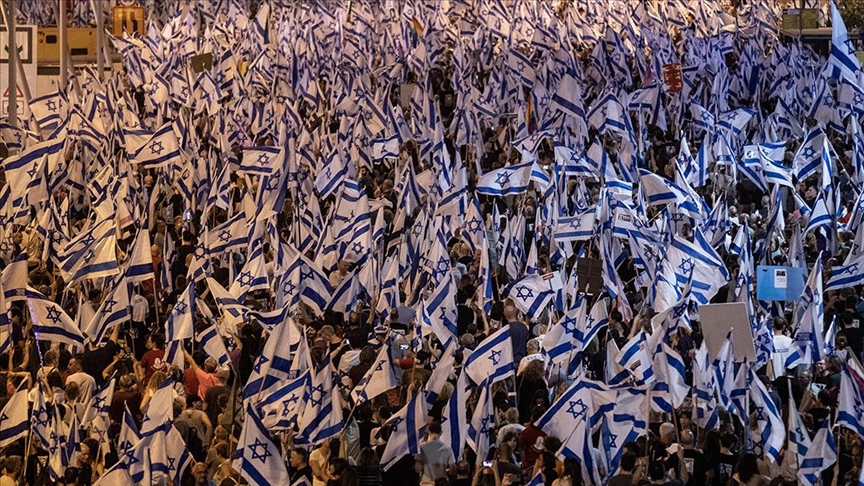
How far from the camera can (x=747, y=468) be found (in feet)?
51.1

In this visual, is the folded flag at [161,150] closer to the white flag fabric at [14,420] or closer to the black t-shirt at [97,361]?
the black t-shirt at [97,361]

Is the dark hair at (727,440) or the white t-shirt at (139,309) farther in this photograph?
the white t-shirt at (139,309)

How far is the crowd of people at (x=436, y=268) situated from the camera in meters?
17.0

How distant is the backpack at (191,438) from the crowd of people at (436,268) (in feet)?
0.29

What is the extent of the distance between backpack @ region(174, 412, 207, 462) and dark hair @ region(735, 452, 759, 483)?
4.59m

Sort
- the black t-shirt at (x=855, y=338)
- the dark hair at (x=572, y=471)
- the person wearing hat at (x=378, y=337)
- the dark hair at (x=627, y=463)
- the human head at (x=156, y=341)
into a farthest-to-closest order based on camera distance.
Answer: the black t-shirt at (x=855, y=338) → the person wearing hat at (x=378, y=337) → the human head at (x=156, y=341) → the dark hair at (x=627, y=463) → the dark hair at (x=572, y=471)

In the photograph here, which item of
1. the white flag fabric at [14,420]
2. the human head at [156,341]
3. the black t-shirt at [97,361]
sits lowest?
the black t-shirt at [97,361]

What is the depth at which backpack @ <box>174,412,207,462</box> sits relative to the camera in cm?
1747

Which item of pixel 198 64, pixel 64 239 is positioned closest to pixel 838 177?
pixel 64 239

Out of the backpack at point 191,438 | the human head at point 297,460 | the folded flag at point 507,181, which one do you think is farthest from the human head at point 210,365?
the folded flag at point 507,181

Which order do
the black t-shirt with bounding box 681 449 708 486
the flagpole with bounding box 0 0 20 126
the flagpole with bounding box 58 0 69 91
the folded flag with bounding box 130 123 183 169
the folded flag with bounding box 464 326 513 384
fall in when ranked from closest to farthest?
the black t-shirt with bounding box 681 449 708 486
the folded flag with bounding box 464 326 513 384
the folded flag with bounding box 130 123 183 169
the flagpole with bounding box 0 0 20 126
the flagpole with bounding box 58 0 69 91

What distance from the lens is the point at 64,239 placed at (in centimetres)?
2539

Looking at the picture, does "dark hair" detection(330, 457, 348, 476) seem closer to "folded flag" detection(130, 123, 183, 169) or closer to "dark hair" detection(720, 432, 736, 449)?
"dark hair" detection(720, 432, 736, 449)

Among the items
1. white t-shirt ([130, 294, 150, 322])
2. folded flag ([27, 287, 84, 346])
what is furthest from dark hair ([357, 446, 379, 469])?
white t-shirt ([130, 294, 150, 322])
